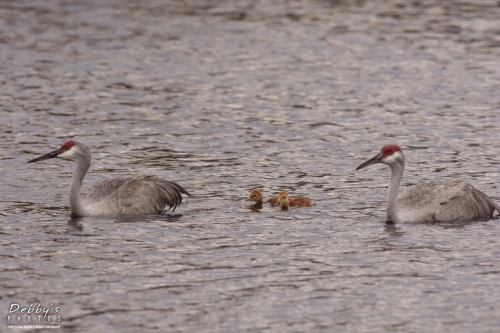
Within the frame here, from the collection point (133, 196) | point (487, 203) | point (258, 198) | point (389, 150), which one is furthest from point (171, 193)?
point (487, 203)

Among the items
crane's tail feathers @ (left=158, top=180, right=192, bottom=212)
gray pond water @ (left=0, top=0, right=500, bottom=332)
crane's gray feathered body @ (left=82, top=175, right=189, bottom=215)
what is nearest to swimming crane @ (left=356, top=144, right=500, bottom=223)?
gray pond water @ (left=0, top=0, right=500, bottom=332)

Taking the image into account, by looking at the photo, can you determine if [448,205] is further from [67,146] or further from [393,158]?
[67,146]

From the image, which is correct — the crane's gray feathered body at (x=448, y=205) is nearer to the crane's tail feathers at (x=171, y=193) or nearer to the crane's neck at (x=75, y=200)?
the crane's tail feathers at (x=171, y=193)

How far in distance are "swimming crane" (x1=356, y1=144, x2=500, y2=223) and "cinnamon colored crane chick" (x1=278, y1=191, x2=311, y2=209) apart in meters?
1.14

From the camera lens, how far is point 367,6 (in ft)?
136

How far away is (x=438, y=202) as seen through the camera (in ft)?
61.4

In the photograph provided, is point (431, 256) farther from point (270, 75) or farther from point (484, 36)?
point (484, 36)

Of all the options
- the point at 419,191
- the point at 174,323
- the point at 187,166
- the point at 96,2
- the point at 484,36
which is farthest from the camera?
the point at 96,2

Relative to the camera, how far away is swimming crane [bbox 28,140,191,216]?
62.6 feet

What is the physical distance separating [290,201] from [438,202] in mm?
2404

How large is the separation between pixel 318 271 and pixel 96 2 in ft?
88.6

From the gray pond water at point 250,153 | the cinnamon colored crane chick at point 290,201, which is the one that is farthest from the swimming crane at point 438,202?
the cinnamon colored crane chick at point 290,201

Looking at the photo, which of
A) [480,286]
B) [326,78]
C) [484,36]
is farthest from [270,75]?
[480,286]

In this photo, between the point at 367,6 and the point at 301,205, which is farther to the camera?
the point at 367,6
